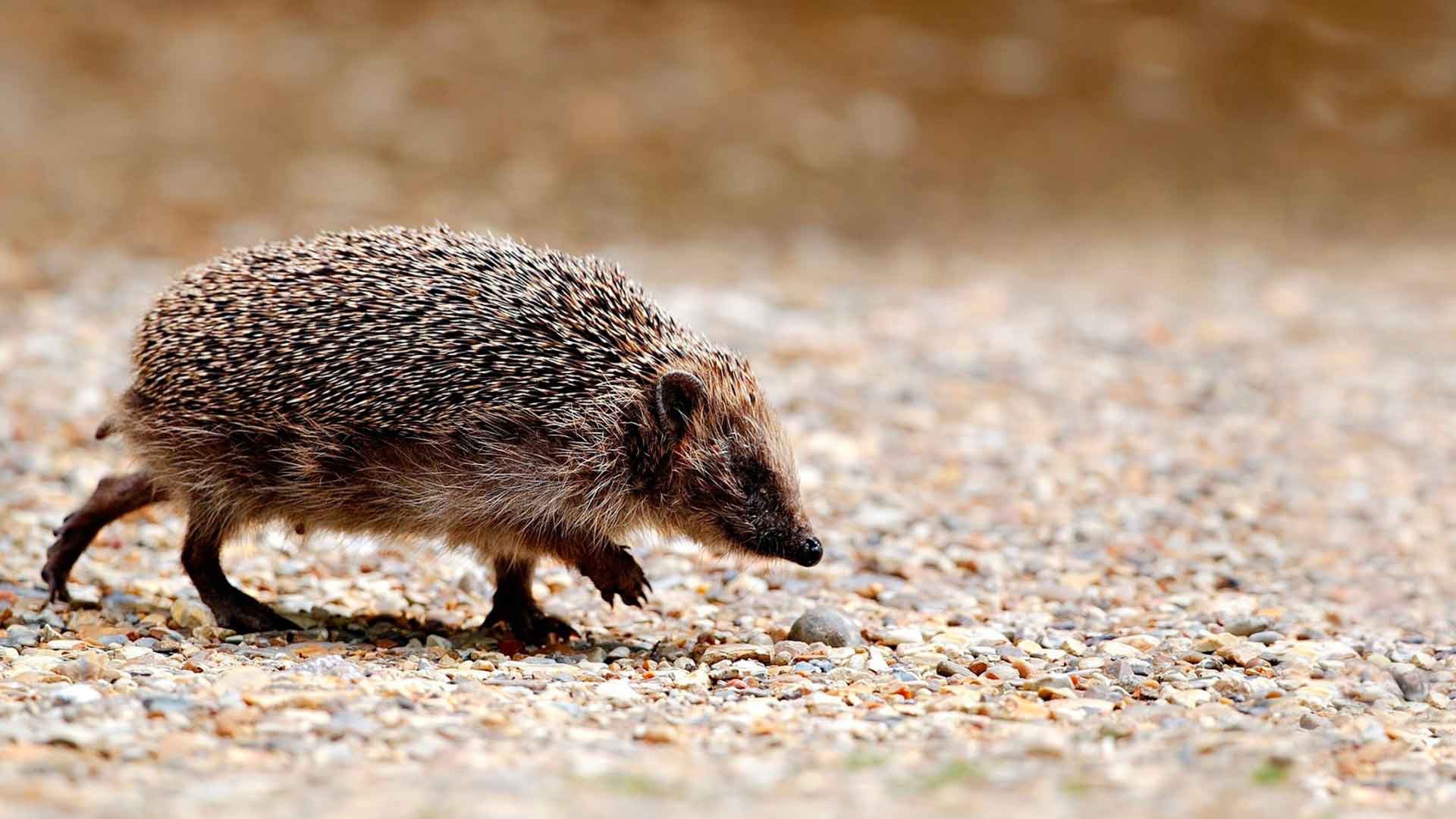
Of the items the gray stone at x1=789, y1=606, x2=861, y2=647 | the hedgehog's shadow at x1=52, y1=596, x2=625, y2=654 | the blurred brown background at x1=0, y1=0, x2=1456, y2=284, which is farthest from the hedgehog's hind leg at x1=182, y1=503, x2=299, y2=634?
the blurred brown background at x1=0, y1=0, x2=1456, y2=284

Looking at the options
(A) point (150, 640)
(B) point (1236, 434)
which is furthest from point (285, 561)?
(B) point (1236, 434)

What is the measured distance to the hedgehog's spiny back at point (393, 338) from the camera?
7.32 meters

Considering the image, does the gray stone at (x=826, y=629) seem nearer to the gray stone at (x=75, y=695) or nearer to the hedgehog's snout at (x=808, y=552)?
the hedgehog's snout at (x=808, y=552)

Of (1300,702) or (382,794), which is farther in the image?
(1300,702)

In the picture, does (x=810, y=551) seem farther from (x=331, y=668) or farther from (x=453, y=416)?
(x=331, y=668)

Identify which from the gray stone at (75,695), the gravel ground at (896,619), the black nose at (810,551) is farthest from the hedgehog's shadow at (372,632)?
the gray stone at (75,695)

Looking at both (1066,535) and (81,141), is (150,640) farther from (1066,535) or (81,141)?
(81,141)

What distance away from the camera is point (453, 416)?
7.32 metres

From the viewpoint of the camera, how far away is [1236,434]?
12727 mm

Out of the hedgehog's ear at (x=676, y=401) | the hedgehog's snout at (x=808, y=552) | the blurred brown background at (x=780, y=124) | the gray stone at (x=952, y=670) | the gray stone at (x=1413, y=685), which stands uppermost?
the blurred brown background at (x=780, y=124)

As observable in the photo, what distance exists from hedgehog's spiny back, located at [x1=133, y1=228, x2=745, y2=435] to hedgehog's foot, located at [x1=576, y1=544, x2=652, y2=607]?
2.07 ft

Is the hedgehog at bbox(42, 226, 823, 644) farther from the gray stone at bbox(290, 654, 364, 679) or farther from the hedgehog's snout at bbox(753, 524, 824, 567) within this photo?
the gray stone at bbox(290, 654, 364, 679)

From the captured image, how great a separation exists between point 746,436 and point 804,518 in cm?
45

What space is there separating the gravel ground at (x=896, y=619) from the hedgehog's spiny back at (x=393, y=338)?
108cm
